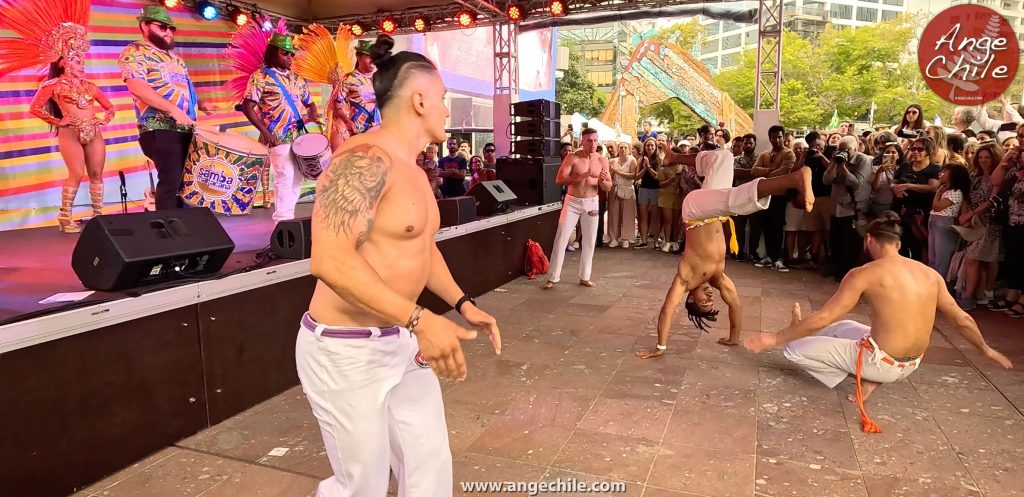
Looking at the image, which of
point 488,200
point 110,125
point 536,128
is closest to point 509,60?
point 536,128

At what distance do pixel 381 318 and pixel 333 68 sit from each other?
21.2 ft

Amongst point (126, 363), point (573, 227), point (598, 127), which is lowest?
point (126, 363)

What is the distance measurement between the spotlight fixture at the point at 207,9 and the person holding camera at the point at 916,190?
31.7 feet

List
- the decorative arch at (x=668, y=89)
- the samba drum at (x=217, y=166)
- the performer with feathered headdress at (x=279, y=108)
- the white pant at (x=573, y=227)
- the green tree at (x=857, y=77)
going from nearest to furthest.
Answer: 1. the samba drum at (x=217, y=166)
2. the performer with feathered headdress at (x=279, y=108)
3. the white pant at (x=573, y=227)
4. the decorative arch at (x=668, y=89)
5. the green tree at (x=857, y=77)

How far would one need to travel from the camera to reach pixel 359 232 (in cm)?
153

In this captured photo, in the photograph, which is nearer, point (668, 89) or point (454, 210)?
point (454, 210)

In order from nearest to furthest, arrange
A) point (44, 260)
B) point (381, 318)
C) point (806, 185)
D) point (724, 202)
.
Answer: point (381, 318), point (806, 185), point (724, 202), point (44, 260)

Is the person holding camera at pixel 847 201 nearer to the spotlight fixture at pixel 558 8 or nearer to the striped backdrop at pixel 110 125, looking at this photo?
the spotlight fixture at pixel 558 8

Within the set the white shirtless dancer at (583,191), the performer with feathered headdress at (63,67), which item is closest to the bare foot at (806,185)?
the white shirtless dancer at (583,191)

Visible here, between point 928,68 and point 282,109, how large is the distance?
13239mm

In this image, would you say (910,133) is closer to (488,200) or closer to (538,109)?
(538,109)

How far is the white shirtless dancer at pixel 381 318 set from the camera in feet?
5.12

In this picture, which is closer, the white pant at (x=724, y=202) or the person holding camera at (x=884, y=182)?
the white pant at (x=724, y=202)

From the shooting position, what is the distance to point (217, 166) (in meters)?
5.41
